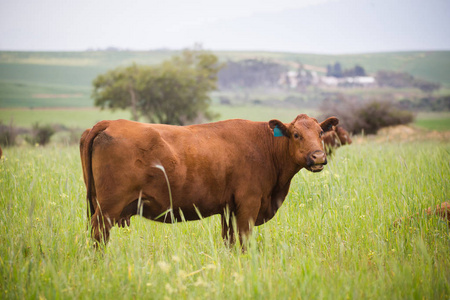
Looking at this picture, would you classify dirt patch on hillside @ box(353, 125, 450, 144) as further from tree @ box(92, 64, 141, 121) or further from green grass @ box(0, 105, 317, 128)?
green grass @ box(0, 105, 317, 128)

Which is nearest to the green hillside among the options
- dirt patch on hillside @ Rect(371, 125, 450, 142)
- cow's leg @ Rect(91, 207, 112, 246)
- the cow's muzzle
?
dirt patch on hillside @ Rect(371, 125, 450, 142)

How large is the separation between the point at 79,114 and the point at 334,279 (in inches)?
2829

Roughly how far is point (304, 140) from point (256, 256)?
2294 mm

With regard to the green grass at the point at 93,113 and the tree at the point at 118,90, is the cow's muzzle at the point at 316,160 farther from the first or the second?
the green grass at the point at 93,113

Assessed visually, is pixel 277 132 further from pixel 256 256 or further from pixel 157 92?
pixel 157 92

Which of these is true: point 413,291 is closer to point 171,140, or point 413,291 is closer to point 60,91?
point 171,140

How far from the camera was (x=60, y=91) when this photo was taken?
99.8 m

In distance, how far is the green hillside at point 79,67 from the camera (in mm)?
88688

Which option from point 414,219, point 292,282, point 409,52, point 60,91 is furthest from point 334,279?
point 409,52

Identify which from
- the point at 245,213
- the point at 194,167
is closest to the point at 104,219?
the point at 194,167

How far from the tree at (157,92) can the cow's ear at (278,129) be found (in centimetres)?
3784

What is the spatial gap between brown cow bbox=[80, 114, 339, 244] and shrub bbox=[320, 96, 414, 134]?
81.8 ft

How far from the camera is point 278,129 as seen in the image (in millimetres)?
5664

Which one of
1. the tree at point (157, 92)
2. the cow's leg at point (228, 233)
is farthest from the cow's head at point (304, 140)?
the tree at point (157, 92)
